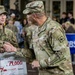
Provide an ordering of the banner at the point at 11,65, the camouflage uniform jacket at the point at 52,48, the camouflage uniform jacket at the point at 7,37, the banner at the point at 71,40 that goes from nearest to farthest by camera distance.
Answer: the camouflage uniform jacket at the point at 52,48
the banner at the point at 11,65
the camouflage uniform jacket at the point at 7,37
the banner at the point at 71,40

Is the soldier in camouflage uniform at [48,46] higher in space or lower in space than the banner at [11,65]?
higher

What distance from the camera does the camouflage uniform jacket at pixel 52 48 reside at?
479cm

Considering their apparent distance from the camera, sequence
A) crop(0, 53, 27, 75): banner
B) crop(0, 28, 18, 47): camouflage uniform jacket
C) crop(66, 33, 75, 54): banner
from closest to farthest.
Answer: crop(0, 53, 27, 75): banner → crop(0, 28, 18, 47): camouflage uniform jacket → crop(66, 33, 75, 54): banner

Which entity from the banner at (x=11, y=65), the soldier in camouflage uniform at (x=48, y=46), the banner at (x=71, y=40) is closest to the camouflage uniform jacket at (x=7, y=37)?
the banner at (x=11, y=65)

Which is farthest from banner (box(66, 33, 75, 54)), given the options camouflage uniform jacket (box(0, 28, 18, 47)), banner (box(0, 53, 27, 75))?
banner (box(0, 53, 27, 75))

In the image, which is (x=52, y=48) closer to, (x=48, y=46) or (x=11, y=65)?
(x=48, y=46)

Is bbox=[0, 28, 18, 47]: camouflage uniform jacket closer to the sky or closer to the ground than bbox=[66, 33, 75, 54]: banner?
closer to the sky

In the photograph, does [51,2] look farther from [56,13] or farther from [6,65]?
[6,65]

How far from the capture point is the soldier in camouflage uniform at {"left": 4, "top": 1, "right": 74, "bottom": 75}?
4.80 m

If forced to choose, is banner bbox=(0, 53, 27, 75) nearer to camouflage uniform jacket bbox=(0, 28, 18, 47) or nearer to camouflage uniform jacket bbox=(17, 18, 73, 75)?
camouflage uniform jacket bbox=(17, 18, 73, 75)

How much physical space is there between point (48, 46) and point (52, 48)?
0.23 feet

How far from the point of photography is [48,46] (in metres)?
4.89

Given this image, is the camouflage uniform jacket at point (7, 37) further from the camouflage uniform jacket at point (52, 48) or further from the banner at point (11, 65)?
the camouflage uniform jacket at point (52, 48)

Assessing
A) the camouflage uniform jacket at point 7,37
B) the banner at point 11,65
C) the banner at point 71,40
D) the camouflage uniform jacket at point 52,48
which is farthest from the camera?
the banner at point 71,40
